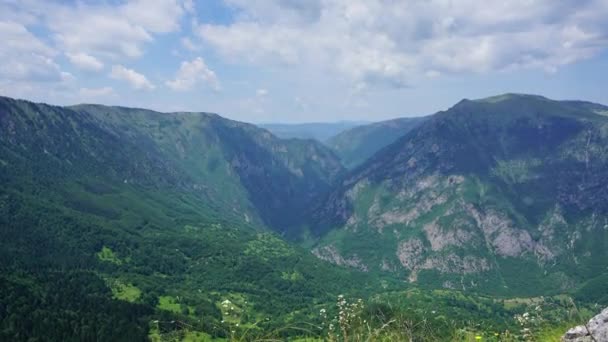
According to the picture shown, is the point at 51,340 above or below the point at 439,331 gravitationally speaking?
below

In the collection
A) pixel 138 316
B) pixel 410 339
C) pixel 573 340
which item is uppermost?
pixel 410 339

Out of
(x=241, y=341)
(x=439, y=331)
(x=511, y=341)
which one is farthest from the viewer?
(x=439, y=331)

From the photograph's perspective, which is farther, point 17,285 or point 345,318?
point 17,285

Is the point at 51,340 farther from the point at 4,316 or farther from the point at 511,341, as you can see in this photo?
the point at 511,341

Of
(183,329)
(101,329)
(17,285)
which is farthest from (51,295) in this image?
(183,329)

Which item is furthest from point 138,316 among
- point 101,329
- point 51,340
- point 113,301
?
point 51,340

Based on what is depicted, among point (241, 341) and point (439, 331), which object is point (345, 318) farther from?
point (439, 331)

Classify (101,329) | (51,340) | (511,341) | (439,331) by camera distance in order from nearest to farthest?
(511,341), (439,331), (51,340), (101,329)
